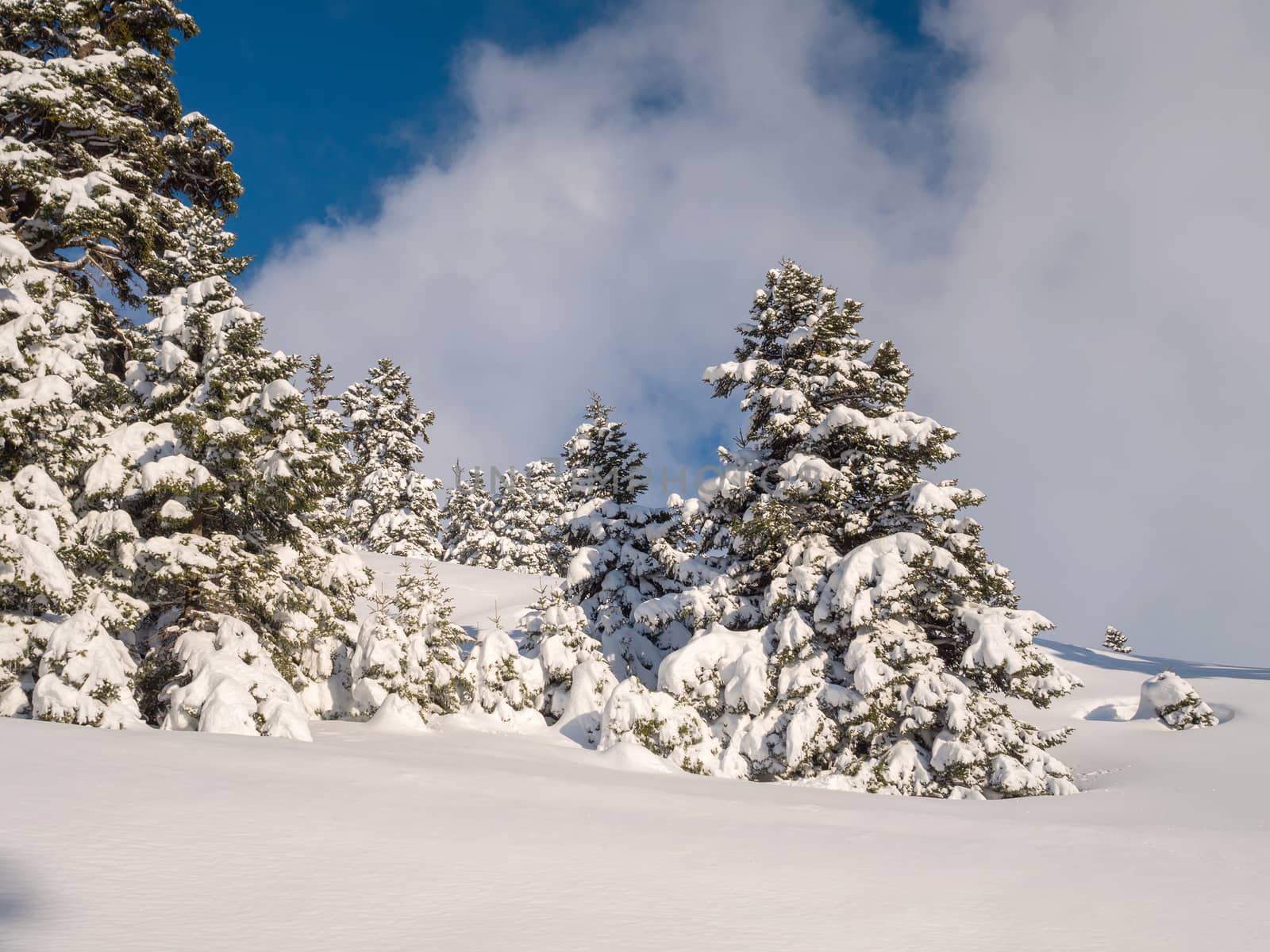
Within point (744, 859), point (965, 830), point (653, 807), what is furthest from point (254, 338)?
point (965, 830)

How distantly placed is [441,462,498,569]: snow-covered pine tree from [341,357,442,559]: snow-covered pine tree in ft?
37.2

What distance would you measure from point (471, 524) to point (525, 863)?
50.6 meters

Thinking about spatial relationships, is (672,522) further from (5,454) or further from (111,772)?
(111,772)

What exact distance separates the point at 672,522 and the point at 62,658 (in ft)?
47.4

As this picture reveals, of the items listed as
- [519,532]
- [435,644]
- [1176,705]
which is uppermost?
[519,532]

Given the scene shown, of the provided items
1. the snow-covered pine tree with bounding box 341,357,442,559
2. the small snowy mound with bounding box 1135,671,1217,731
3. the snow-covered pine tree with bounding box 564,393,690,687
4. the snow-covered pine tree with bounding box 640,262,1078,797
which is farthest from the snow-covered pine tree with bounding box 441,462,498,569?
the small snowy mound with bounding box 1135,671,1217,731

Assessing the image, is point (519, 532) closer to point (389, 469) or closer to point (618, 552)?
point (389, 469)

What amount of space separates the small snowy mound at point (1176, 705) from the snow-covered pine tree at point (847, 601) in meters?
4.45

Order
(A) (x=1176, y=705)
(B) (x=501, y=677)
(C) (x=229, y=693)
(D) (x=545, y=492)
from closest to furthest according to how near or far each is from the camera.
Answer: (C) (x=229, y=693) < (B) (x=501, y=677) < (A) (x=1176, y=705) < (D) (x=545, y=492)

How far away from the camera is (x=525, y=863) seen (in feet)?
14.4

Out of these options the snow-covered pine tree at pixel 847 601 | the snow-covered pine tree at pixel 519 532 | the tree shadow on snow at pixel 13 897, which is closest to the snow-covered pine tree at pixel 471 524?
the snow-covered pine tree at pixel 519 532

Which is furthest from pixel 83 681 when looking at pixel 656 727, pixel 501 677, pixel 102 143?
pixel 102 143

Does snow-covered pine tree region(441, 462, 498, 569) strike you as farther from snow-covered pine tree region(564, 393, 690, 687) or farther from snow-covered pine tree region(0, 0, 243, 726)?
snow-covered pine tree region(0, 0, 243, 726)

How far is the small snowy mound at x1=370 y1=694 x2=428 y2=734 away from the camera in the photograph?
11180 mm
